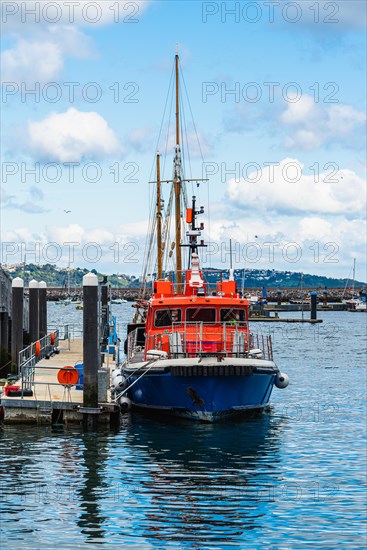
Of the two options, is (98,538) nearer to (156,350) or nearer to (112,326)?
(156,350)

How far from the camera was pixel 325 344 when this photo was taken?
8094 centimetres

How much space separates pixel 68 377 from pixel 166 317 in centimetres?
488

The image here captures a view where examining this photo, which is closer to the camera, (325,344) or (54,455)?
(54,455)

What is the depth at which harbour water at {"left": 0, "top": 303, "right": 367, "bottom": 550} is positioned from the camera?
17562 millimetres

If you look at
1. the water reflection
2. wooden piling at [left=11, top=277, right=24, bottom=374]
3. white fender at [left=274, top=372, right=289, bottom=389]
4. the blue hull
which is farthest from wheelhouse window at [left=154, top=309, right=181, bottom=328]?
wooden piling at [left=11, top=277, right=24, bottom=374]

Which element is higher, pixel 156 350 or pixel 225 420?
pixel 156 350

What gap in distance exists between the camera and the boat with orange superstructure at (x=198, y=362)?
91.9 ft

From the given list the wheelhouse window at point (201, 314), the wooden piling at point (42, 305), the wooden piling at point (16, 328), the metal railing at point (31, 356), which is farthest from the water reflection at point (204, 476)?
the wooden piling at point (42, 305)

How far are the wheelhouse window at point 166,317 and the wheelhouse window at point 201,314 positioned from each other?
391mm

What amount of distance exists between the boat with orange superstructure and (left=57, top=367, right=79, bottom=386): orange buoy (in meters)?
1.47

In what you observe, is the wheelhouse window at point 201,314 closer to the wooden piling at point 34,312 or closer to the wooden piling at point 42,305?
the wooden piling at point 34,312

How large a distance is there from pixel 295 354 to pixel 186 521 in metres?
49.6

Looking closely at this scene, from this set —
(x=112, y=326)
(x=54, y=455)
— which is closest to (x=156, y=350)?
(x=54, y=455)

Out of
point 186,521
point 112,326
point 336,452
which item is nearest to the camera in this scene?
point 186,521
